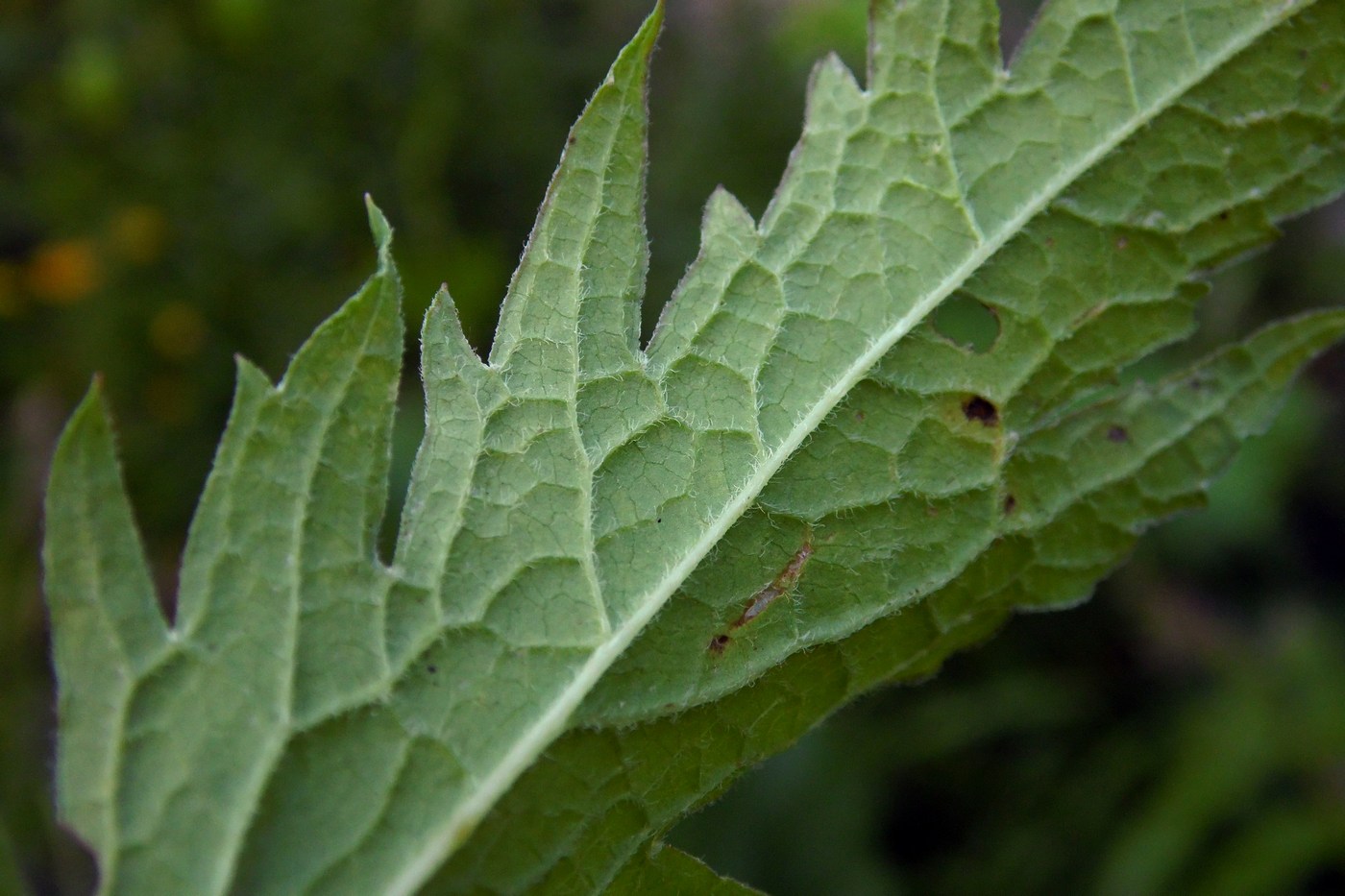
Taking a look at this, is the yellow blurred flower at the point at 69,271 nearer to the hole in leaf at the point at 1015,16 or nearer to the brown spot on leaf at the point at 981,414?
the brown spot on leaf at the point at 981,414

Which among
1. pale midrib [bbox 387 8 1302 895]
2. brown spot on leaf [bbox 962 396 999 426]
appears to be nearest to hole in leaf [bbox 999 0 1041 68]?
pale midrib [bbox 387 8 1302 895]

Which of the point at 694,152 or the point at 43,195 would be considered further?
the point at 694,152

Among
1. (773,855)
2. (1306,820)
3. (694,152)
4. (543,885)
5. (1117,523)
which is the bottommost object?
(543,885)

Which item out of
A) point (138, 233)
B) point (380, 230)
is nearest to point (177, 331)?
point (138, 233)

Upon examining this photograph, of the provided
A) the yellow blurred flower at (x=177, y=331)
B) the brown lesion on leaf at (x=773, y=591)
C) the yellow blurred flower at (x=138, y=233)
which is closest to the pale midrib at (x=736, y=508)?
the brown lesion on leaf at (x=773, y=591)

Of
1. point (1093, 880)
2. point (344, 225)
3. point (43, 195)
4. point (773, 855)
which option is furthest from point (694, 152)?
point (1093, 880)

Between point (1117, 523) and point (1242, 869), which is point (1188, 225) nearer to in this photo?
point (1117, 523)

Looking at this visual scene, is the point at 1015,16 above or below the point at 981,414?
above

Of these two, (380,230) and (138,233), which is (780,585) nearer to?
(380,230)
